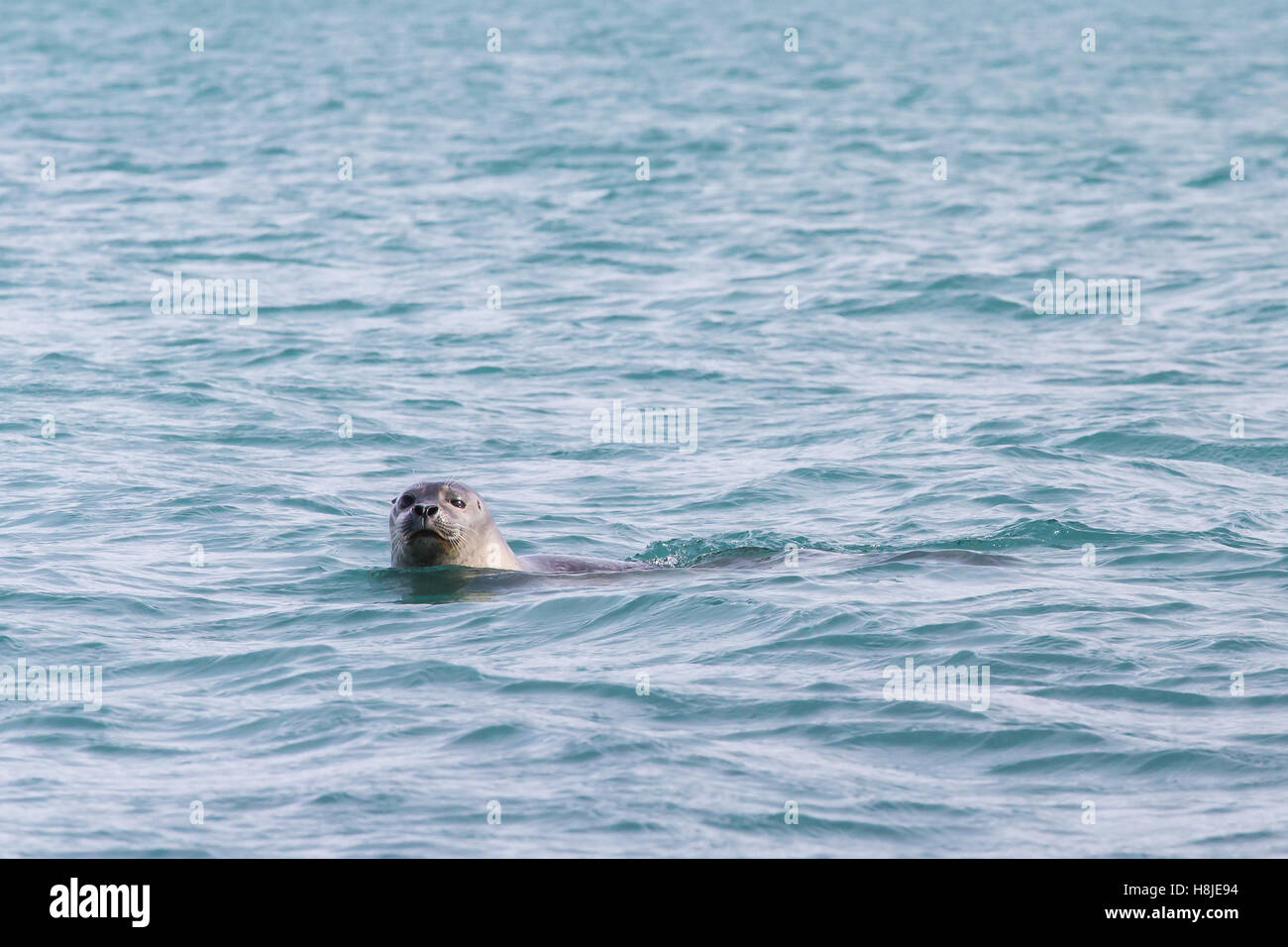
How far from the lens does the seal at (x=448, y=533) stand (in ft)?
37.6

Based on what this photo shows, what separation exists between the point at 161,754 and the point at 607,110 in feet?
96.4

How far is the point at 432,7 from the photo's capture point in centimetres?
6881

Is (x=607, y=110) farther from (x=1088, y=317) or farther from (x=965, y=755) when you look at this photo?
(x=965, y=755)
